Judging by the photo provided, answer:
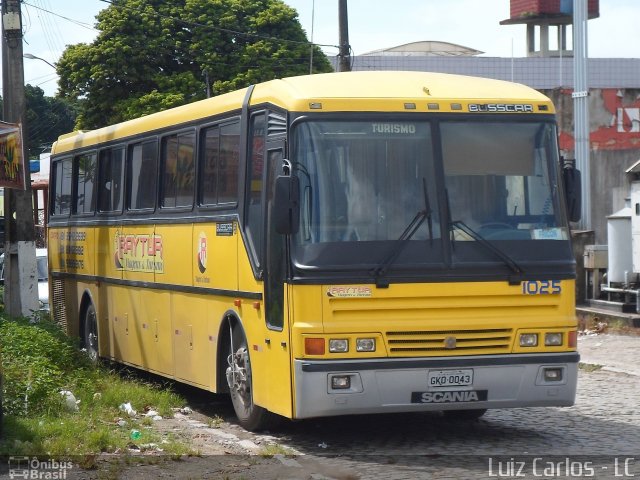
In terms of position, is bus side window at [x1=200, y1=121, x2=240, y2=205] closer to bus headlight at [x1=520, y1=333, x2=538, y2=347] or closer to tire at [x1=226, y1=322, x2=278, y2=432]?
tire at [x1=226, y1=322, x2=278, y2=432]

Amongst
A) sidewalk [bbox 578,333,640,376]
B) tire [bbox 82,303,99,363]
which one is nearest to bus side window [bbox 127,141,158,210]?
tire [bbox 82,303,99,363]

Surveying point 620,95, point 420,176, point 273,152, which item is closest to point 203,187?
point 273,152

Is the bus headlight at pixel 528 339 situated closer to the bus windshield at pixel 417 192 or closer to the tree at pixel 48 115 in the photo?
the bus windshield at pixel 417 192

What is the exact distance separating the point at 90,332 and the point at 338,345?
26.4ft

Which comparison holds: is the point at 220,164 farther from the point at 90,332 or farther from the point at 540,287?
the point at 90,332

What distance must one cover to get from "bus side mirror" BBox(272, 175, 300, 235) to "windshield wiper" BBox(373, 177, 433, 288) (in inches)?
29.6

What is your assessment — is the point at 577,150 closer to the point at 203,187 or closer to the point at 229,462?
the point at 203,187

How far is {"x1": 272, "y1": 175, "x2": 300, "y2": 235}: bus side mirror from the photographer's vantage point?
9.95 meters

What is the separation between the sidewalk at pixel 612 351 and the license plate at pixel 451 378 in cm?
624

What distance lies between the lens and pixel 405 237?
1018cm

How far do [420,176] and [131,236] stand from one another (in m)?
5.68

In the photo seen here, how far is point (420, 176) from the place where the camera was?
10.3m

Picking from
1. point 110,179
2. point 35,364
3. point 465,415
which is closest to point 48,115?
point 110,179

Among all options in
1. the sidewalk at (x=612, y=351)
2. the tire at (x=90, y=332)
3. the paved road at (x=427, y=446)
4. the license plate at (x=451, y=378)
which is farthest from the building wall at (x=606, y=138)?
the license plate at (x=451, y=378)
